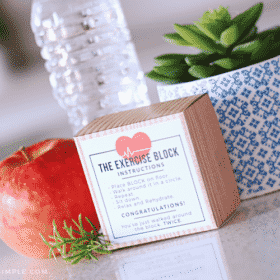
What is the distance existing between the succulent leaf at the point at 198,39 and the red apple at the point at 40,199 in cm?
22

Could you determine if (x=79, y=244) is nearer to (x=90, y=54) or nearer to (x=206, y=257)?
(x=206, y=257)

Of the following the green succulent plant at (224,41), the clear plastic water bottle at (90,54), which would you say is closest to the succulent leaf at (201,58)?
the green succulent plant at (224,41)

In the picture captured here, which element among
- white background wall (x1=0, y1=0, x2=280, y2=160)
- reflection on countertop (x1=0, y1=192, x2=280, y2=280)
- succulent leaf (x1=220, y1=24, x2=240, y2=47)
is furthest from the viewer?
white background wall (x1=0, y1=0, x2=280, y2=160)

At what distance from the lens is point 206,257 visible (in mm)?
471

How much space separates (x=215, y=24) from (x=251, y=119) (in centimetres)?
13

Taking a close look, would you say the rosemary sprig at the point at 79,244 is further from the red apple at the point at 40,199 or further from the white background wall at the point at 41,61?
the white background wall at the point at 41,61

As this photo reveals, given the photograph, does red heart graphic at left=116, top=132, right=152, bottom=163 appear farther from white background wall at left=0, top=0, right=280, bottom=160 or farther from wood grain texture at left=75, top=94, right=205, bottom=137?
white background wall at left=0, top=0, right=280, bottom=160

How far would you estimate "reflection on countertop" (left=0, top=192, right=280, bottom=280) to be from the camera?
425mm

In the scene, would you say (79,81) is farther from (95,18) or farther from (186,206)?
(186,206)

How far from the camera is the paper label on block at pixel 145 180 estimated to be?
0.50m

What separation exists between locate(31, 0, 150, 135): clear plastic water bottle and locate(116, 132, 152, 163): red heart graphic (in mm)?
805

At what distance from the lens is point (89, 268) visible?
0.53 meters

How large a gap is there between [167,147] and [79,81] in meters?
0.93

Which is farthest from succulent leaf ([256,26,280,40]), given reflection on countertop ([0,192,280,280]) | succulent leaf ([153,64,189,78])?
reflection on countertop ([0,192,280,280])
